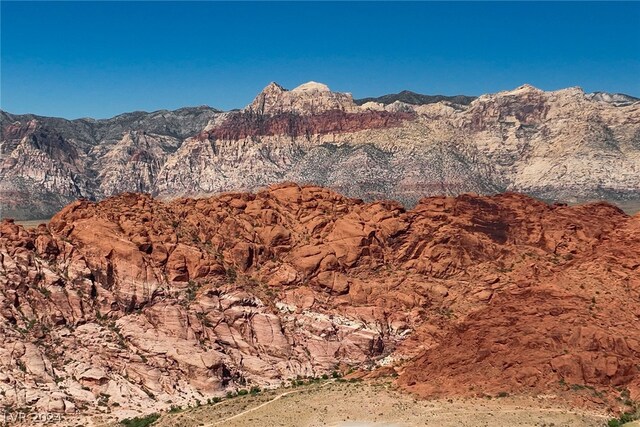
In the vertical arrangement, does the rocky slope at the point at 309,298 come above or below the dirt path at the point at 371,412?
above

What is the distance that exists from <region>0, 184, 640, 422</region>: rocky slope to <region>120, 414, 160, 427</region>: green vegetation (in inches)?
73.8

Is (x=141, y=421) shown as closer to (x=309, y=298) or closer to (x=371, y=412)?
(x=371, y=412)

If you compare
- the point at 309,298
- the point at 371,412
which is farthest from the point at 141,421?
the point at 309,298

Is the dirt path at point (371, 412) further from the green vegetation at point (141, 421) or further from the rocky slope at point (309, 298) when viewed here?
the rocky slope at point (309, 298)

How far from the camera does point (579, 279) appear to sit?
9006 centimetres

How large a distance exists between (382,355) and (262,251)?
20.4 m

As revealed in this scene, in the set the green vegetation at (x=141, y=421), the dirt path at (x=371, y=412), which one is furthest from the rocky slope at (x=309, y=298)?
the dirt path at (x=371, y=412)

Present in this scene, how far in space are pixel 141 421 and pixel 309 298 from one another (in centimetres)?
2565

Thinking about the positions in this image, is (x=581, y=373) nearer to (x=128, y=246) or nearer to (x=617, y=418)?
(x=617, y=418)

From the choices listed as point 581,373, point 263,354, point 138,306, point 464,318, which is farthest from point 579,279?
point 138,306

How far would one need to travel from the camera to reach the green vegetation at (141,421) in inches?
2886

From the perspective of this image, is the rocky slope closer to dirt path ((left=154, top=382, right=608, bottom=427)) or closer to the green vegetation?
the green vegetation

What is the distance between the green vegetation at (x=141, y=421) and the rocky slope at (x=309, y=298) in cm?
187

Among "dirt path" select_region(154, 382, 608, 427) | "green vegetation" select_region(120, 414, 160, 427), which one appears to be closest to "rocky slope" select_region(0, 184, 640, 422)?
"green vegetation" select_region(120, 414, 160, 427)
